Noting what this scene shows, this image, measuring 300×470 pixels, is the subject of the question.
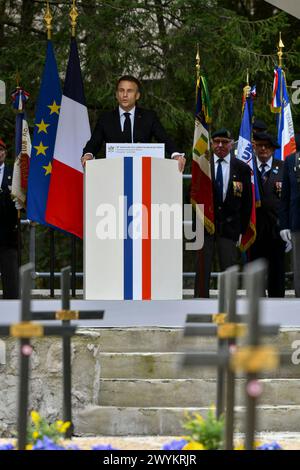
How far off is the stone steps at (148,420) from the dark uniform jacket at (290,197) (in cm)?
233

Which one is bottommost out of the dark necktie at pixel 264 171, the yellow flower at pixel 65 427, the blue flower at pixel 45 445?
the blue flower at pixel 45 445

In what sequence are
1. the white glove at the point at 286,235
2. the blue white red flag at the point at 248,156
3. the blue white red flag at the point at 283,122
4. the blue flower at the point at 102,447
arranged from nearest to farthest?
the blue flower at the point at 102,447
the white glove at the point at 286,235
the blue white red flag at the point at 248,156
the blue white red flag at the point at 283,122

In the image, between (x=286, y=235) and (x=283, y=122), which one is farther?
(x=283, y=122)

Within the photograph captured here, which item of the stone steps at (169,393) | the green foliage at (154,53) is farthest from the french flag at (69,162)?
the green foliage at (154,53)

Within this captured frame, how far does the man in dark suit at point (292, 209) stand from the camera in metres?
10.8

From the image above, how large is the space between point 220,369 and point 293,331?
3228 millimetres

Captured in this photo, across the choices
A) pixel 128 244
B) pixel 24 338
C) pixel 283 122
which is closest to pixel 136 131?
pixel 128 244

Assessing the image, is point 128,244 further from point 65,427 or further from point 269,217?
point 65,427

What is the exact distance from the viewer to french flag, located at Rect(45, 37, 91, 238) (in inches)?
448

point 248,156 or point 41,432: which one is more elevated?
point 248,156

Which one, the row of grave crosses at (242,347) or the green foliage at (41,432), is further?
the green foliage at (41,432)

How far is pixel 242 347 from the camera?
5.25m

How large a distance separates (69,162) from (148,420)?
3.32m

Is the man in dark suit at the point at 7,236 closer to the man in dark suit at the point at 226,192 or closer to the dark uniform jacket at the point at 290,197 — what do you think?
the man in dark suit at the point at 226,192
